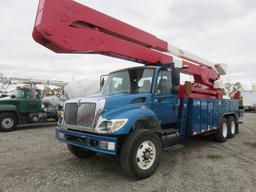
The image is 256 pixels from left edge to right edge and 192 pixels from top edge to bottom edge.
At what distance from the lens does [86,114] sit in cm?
482

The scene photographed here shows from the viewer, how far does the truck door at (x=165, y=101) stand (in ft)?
18.3

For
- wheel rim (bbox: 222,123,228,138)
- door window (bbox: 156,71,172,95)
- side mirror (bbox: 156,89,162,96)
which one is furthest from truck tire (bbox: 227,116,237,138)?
side mirror (bbox: 156,89,162,96)

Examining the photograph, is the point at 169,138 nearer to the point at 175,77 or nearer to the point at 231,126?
the point at 175,77

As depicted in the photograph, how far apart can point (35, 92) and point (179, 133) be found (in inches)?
367

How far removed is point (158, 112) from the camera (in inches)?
222

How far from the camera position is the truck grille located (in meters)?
Answer: 4.71

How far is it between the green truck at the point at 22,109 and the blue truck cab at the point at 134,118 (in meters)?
7.02

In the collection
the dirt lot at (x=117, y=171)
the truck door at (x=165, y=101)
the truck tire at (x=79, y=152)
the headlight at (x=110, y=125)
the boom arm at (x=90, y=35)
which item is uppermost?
the boom arm at (x=90, y=35)

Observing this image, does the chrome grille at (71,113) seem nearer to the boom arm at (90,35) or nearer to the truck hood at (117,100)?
the truck hood at (117,100)

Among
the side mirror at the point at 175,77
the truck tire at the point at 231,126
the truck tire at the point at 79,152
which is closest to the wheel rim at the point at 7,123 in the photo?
the truck tire at the point at 79,152

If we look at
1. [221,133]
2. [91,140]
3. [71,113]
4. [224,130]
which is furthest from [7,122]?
[224,130]

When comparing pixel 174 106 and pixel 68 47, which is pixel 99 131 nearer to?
pixel 68 47

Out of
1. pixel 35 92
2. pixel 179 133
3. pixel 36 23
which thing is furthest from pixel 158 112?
pixel 35 92

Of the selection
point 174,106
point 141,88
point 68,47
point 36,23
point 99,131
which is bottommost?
point 99,131
